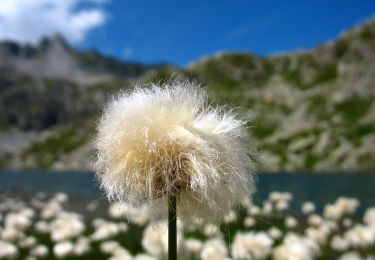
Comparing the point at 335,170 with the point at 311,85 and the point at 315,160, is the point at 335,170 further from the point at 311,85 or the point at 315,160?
the point at 311,85

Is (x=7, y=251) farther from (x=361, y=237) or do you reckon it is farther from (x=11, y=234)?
(x=361, y=237)

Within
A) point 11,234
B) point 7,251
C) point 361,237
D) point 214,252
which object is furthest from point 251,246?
point 11,234

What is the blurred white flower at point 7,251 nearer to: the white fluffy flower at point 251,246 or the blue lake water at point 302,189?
the blue lake water at point 302,189

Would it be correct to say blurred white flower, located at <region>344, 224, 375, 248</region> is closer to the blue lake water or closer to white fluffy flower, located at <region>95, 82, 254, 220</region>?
the blue lake water

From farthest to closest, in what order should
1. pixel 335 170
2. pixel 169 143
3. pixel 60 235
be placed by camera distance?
pixel 335 170 → pixel 60 235 → pixel 169 143

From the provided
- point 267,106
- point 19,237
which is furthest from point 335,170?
point 19,237

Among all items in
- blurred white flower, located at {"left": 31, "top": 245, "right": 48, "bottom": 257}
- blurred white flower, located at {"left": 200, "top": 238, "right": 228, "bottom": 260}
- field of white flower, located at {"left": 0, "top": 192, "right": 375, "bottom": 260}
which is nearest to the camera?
blurred white flower, located at {"left": 200, "top": 238, "right": 228, "bottom": 260}

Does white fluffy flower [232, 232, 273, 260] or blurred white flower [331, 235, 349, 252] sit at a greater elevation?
blurred white flower [331, 235, 349, 252]

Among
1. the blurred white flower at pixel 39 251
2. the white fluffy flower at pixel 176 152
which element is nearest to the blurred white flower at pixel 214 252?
the white fluffy flower at pixel 176 152

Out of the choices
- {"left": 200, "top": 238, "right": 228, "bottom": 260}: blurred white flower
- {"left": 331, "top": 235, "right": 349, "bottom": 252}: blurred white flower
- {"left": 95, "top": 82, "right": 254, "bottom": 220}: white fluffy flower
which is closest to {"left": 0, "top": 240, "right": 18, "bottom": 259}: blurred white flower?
{"left": 200, "top": 238, "right": 228, "bottom": 260}: blurred white flower
